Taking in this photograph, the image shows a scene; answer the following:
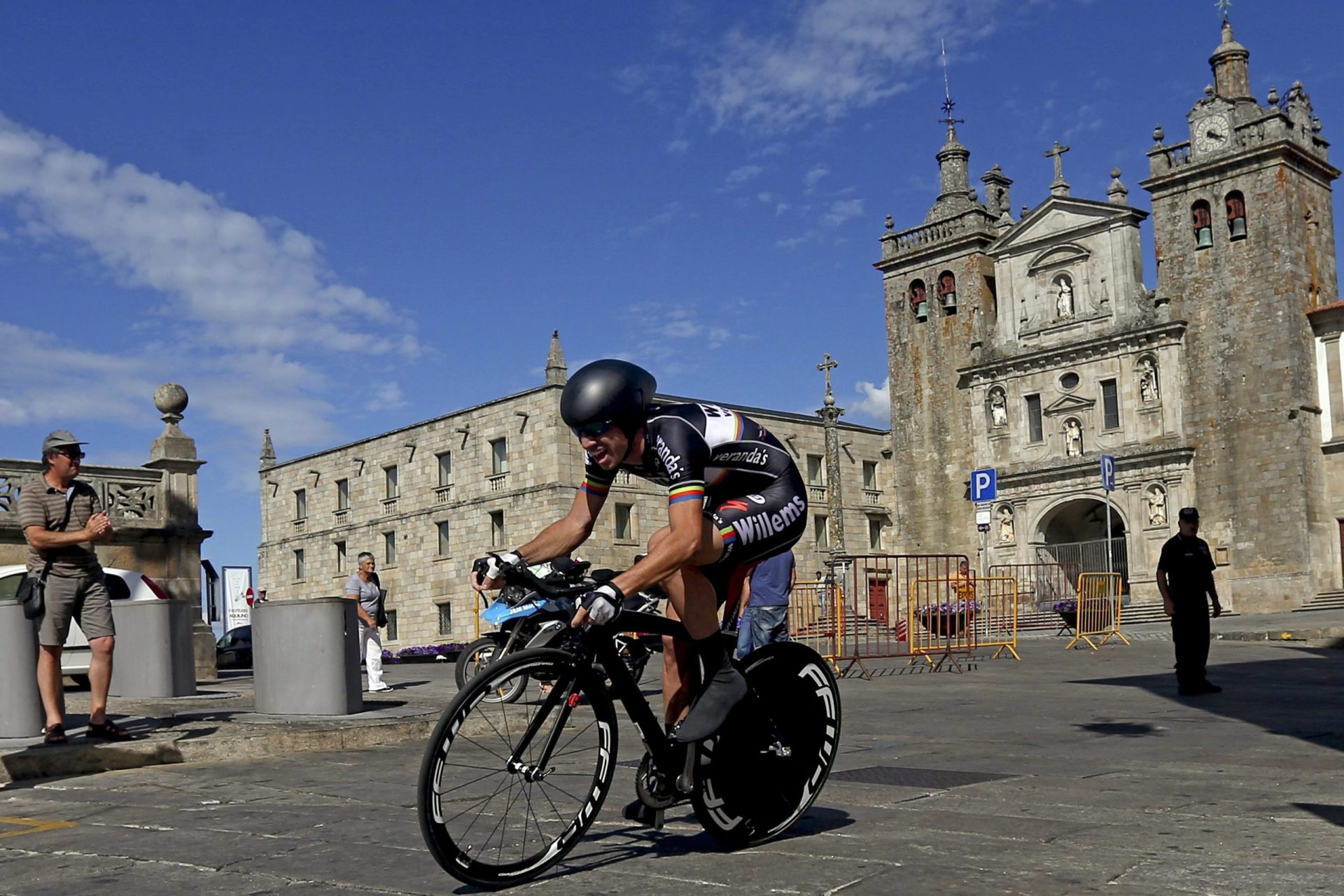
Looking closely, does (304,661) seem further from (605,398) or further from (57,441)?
(605,398)

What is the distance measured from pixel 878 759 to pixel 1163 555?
554 cm

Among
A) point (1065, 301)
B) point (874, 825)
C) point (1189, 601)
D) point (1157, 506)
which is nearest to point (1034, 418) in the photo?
point (1065, 301)

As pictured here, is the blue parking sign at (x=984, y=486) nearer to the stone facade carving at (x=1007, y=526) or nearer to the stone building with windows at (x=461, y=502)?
the stone building with windows at (x=461, y=502)

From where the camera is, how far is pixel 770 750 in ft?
14.8

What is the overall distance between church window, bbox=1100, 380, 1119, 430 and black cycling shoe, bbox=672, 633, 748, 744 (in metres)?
41.7

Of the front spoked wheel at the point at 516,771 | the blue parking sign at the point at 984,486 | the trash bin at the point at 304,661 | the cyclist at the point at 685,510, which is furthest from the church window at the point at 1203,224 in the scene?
the front spoked wheel at the point at 516,771

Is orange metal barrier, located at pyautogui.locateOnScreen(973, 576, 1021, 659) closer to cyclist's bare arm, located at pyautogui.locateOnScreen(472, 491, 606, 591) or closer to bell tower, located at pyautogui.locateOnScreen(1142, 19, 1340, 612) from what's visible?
cyclist's bare arm, located at pyautogui.locateOnScreen(472, 491, 606, 591)

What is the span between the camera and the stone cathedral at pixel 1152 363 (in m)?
39.1

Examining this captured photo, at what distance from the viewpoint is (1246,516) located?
39.3m

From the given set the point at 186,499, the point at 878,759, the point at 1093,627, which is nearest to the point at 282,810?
the point at 878,759

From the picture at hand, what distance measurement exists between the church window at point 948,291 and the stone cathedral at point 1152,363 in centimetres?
6

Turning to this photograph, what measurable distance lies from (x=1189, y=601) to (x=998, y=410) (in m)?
36.3

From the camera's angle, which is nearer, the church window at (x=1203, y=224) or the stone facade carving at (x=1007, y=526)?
the church window at (x=1203, y=224)

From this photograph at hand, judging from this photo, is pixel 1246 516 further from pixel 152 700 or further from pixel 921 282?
pixel 152 700
